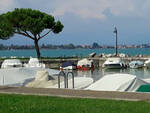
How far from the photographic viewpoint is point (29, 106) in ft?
32.8

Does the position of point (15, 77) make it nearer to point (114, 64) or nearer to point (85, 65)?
point (85, 65)

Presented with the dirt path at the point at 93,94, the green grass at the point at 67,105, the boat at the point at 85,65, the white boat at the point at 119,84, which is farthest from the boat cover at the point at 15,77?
the boat at the point at 85,65

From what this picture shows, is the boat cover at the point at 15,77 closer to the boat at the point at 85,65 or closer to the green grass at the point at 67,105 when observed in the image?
the green grass at the point at 67,105

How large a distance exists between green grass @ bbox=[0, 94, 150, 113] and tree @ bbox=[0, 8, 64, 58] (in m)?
47.8

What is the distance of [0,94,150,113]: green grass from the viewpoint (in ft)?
30.1

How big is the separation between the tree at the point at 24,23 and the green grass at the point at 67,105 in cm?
4780

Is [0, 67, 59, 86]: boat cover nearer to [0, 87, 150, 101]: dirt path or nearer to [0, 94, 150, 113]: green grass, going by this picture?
[0, 87, 150, 101]: dirt path

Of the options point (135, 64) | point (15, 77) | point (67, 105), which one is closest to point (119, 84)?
point (67, 105)

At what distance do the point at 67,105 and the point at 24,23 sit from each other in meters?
49.4

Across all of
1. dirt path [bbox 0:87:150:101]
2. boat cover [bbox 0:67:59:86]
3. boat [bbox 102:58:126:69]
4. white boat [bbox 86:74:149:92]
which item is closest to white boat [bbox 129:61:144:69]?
boat [bbox 102:58:126:69]

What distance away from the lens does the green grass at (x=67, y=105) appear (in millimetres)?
9164

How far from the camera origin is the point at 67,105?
9961 millimetres

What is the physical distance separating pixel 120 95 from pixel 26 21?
157 ft

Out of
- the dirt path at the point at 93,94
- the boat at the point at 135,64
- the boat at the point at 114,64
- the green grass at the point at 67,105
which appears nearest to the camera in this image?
the green grass at the point at 67,105
